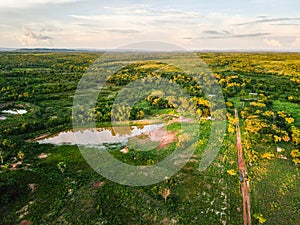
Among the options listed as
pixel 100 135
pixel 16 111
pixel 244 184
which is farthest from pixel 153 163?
pixel 16 111

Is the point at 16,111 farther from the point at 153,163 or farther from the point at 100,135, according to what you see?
the point at 153,163

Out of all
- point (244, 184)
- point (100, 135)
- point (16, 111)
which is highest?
point (16, 111)

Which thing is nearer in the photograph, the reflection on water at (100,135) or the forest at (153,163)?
the forest at (153,163)

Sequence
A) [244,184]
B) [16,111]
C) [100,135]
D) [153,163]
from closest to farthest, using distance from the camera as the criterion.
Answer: [244,184]
[153,163]
[100,135]
[16,111]

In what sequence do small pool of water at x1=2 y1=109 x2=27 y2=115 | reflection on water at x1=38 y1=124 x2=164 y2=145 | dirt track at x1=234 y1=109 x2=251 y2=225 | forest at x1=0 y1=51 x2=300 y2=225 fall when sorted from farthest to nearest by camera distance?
1. small pool of water at x1=2 y1=109 x2=27 y2=115
2. reflection on water at x1=38 y1=124 x2=164 y2=145
3. forest at x1=0 y1=51 x2=300 y2=225
4. dirt track at x1=234 y1=109 x2=251 y2=225

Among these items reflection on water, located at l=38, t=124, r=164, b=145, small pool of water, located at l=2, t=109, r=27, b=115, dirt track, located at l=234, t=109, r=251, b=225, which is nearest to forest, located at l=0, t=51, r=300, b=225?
small pool of water, located at l=2, t=109, r=27, b=115

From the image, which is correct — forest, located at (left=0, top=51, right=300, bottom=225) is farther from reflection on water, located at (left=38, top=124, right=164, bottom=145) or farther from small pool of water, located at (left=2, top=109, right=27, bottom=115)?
reflection on water, located at (left=38, top=124, right=164, bottom=145)

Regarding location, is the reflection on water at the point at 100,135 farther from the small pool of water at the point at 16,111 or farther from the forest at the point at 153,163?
the small pool of water at the point at 16,111

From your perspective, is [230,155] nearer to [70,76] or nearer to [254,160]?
[254,160]

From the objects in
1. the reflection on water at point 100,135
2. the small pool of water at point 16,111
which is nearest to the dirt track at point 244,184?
the reflection on water at point 100,135
